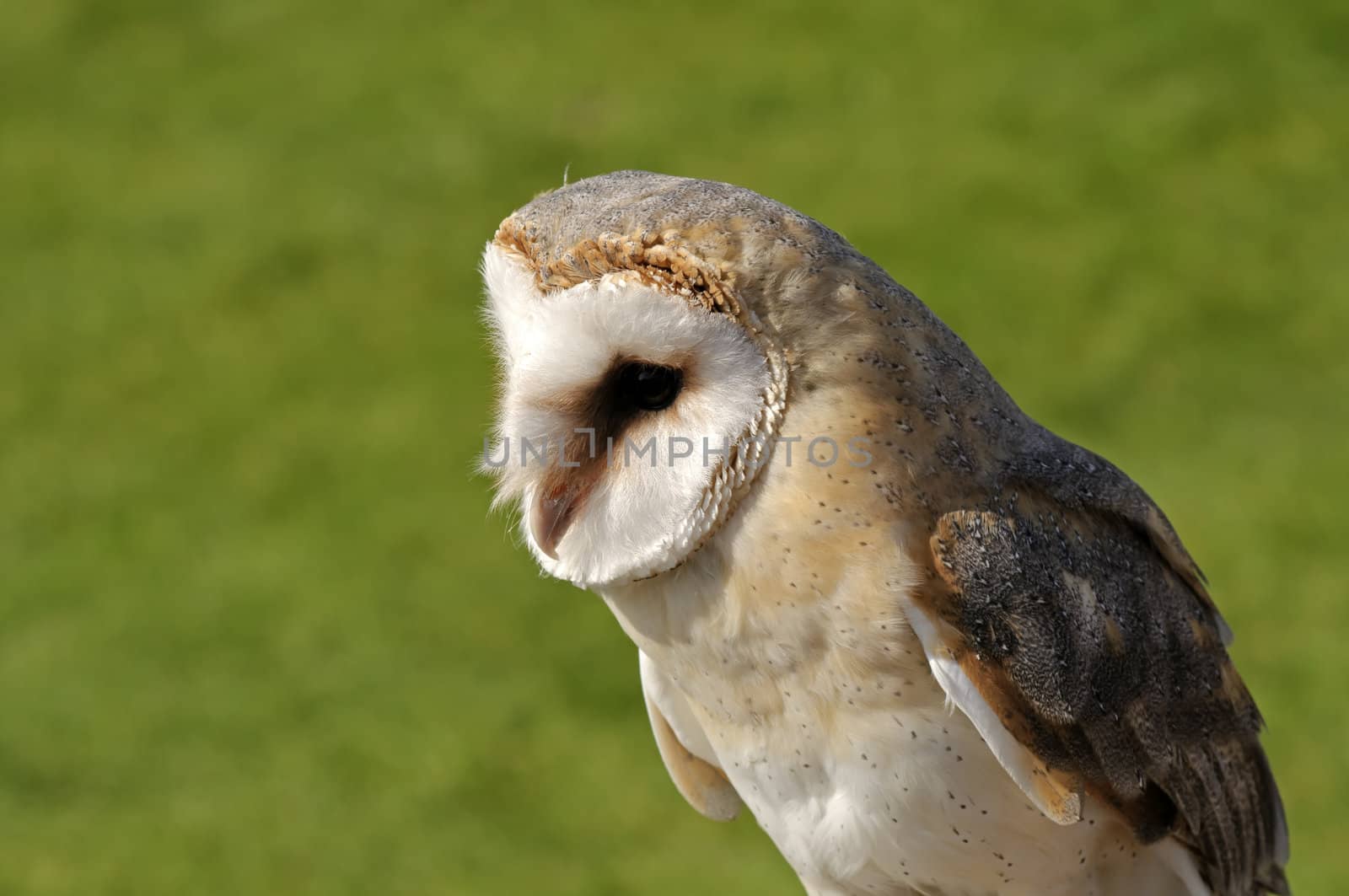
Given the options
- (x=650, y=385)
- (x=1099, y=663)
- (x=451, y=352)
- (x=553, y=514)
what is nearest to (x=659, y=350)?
(x=650, y=385)

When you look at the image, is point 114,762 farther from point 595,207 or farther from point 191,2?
point 191,2

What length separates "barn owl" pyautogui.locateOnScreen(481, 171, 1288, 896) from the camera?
1125 millimetres

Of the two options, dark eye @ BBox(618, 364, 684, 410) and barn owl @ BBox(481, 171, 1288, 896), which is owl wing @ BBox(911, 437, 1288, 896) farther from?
dark eye @ BBox(618, 364, 684, 410)

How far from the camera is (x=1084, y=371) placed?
413cm

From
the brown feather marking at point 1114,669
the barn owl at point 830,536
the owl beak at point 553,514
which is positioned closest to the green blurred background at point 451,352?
the brown feather marking at point 1114,669

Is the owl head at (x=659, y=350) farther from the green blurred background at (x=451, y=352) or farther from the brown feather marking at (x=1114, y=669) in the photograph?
the green blurred background at (x=451, y=352)

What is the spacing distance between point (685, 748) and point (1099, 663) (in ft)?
1.57

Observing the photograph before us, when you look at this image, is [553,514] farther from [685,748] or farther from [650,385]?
[685,748]

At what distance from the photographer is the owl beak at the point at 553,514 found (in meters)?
1.19

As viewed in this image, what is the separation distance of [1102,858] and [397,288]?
3638mm

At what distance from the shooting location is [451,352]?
14.6ft

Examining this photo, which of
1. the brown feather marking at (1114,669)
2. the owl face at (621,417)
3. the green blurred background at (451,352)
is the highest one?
the owl face at (621,417)

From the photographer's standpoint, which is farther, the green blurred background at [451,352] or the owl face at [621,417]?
the green blurred background at [451,352]

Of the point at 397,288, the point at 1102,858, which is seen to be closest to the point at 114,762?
the point at 397,288
